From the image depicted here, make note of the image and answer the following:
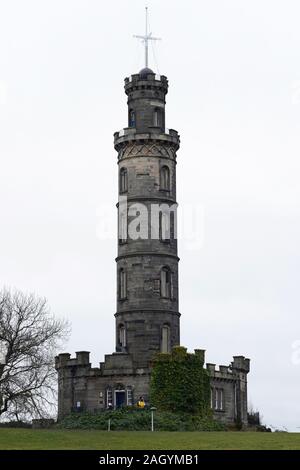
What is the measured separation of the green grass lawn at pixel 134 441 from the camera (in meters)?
44.2

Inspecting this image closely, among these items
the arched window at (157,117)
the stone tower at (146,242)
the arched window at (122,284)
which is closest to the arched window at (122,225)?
the stone tower at (146,242)

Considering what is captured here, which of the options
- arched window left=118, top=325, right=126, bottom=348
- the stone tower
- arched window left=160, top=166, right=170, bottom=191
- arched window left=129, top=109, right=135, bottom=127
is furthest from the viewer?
arched window left=129, top=109, right=135, bottom=127

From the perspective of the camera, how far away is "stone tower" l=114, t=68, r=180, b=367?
80.6 metres

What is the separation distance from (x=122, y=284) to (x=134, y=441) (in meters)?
36.0

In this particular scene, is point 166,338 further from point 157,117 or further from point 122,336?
point 157,117

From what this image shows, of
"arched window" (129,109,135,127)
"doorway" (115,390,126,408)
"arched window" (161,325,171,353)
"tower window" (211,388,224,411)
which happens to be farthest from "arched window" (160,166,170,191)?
"doorway" (115,390,126,408)

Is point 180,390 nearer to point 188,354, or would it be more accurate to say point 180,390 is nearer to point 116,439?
point 188,354

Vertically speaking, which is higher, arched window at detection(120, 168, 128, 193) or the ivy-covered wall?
arched window at detection(120, 168, 128, 193)

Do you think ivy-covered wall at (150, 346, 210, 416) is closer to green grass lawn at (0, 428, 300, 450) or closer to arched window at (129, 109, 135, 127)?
arched window at (129, 109, 135, 127)

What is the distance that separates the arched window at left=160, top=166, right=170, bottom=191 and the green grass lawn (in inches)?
1259

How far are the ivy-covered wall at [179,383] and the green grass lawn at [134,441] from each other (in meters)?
22.7
